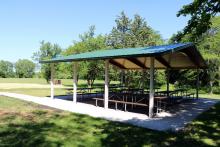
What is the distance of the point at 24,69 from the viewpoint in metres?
99.2

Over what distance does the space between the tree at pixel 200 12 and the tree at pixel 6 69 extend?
88.7m

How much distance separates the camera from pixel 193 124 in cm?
927

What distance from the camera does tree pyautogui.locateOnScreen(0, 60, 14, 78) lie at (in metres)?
90.8

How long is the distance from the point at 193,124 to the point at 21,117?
21.0ft

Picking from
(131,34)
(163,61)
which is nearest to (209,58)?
(131,34)

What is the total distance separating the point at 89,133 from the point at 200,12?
21.5ft

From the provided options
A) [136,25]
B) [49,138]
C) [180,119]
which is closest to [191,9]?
[180,119]

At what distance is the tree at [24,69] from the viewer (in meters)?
96.3

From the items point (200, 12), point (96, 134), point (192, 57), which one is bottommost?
point (96, 134)

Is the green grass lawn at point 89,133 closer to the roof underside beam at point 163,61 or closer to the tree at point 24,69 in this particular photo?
the roof underside beam at point 163,61

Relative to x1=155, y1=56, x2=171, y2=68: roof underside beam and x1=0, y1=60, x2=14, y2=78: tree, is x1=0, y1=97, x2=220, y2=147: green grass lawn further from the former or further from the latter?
x1=0, y1=60, x2=14, y2=78: tree

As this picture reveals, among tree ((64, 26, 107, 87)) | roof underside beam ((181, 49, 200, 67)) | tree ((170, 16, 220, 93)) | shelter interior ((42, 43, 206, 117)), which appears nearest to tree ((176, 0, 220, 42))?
shelter interior ((42, 43, 206, 117))

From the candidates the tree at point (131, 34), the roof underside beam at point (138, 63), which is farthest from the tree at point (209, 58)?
the roof underside beam at point (138, 63)

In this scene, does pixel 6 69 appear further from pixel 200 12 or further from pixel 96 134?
pixel 96 134
